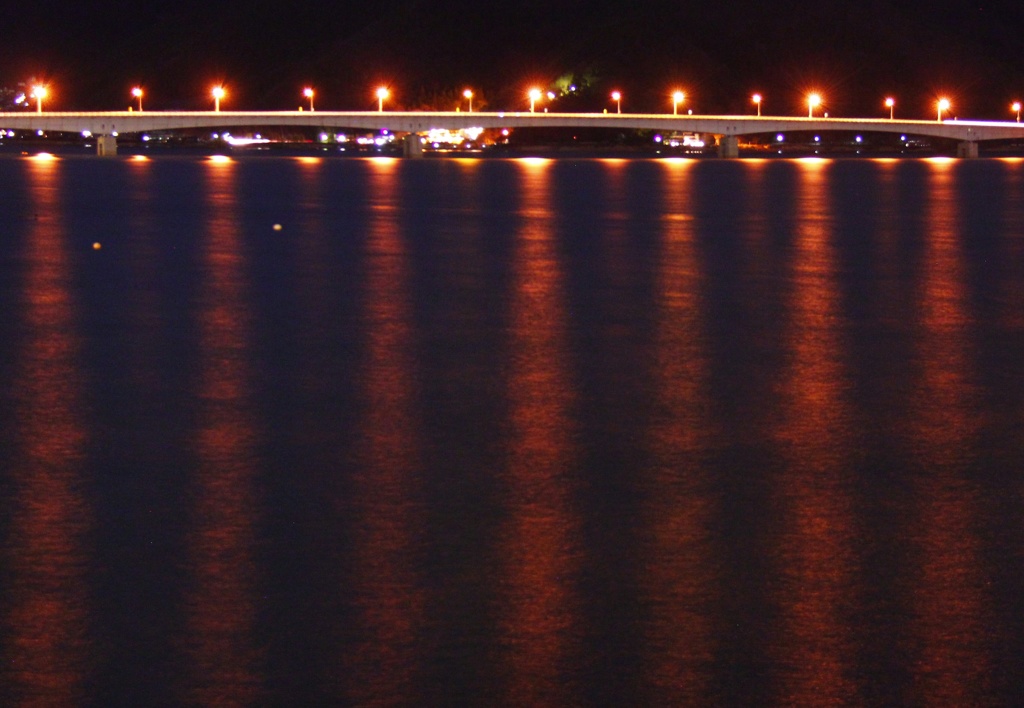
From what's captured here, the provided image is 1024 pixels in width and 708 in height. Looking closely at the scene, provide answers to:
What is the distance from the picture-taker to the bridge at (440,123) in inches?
3442

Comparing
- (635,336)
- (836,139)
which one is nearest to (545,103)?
(836,139)

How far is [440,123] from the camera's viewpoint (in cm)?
9094

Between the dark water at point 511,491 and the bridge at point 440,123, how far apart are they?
72.4 meters

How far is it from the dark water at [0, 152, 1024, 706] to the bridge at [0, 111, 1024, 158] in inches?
2852

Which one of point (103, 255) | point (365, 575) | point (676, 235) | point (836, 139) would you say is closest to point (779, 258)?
point (676, 235)

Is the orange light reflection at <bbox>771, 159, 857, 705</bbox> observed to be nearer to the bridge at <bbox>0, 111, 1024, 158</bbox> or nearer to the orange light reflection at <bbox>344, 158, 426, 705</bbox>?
the orange light reflection at <bbox>344, 158, 426, 705</bbox>

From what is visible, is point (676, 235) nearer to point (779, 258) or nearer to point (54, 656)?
point (779, 258)

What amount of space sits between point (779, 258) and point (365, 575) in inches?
604

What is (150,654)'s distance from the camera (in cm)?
532

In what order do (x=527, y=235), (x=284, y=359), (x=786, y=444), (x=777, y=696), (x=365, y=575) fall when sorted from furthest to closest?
(x=527, y=235)
(x=284, y=359)
(x=786, y=444)
(x=365, y=575)
(x=777, y=696)

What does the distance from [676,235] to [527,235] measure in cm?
222

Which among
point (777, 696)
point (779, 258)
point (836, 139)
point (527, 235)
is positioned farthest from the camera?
point (836, 139)

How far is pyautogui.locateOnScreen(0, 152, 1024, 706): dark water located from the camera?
5262 mm

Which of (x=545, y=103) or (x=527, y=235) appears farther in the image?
(x=545, y=103)
